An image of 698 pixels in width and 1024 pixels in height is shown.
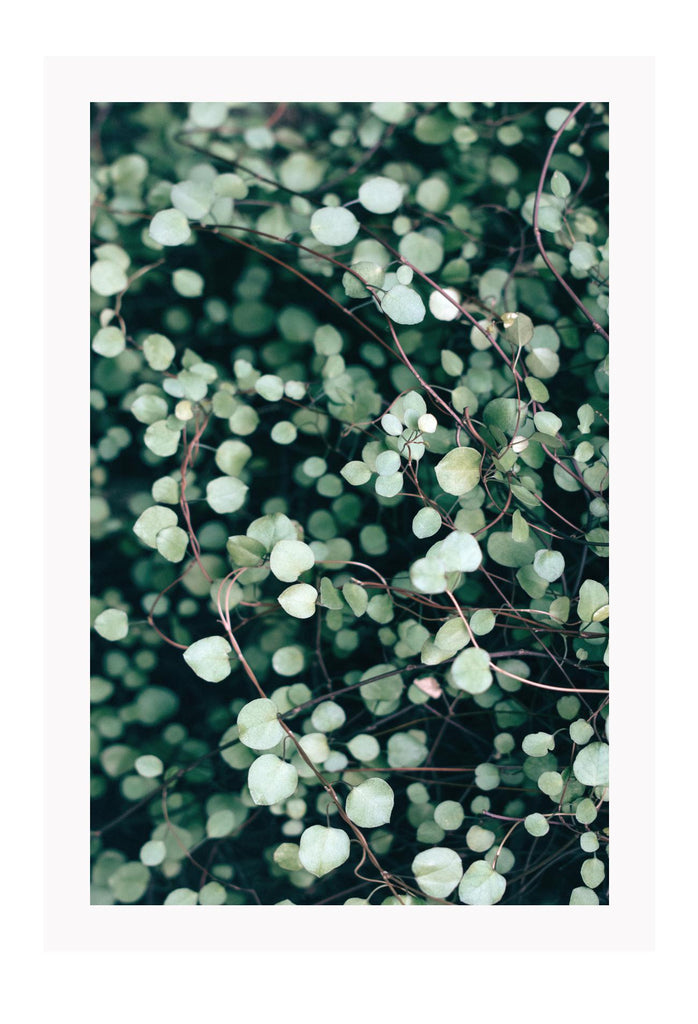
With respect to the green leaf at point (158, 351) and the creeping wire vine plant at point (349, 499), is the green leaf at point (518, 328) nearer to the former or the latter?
the creeping wire vine plant at point (349, 499)

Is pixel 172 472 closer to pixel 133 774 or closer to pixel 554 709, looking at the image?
pixel 133 774

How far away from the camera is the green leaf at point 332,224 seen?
526 mm

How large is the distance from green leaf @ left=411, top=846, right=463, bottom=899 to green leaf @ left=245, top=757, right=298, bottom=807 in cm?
15

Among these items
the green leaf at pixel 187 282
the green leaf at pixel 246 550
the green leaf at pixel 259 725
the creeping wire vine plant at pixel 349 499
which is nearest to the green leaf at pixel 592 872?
the creeping wire vine plant at pixel 349 499

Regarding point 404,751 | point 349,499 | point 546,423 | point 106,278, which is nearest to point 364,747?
point 404,751

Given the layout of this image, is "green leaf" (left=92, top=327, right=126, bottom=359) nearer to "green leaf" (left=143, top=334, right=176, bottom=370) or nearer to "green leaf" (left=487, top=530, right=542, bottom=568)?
"green leaf" (left=143, top=334, right=176, bottom=370)

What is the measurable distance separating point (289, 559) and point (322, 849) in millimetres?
248

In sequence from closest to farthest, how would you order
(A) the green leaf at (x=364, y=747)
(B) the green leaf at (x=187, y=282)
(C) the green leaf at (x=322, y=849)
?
A: 1. (C) the green leaf at (x=322, y=849)
2. (A) the green leaf at (x=364, y=747)
3. (B) the green leaf at (x=187, y=282)

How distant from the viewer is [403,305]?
50 centimetres

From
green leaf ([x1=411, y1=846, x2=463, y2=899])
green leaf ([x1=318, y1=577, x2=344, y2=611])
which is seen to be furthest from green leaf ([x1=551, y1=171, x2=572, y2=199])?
green leaf ([x1=411, y1=846, x2=463, y2=899])

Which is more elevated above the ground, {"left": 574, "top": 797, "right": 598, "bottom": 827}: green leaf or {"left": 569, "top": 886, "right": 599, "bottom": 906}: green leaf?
{"left": 574, "top": 797, "right": 598, "bottom": 827}: green leaf

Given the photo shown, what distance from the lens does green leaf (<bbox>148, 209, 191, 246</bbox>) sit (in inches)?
22.8

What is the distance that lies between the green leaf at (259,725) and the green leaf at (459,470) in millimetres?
254

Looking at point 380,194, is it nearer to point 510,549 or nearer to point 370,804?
point 510,549
